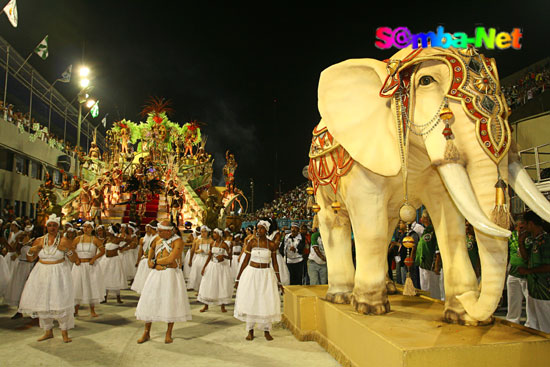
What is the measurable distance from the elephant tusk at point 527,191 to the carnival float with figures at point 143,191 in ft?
52.5

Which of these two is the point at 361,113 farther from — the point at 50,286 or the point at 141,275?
the point at 141,275

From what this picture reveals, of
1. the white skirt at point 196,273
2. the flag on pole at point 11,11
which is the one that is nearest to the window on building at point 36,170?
the flag on pole at point 11,11

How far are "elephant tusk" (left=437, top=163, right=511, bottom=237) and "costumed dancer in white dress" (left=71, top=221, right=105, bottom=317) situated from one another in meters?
6.40

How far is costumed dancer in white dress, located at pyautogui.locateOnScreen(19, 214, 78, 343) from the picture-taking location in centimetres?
593

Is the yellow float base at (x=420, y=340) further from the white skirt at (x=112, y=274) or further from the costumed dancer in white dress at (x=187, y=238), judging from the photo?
the costumed dancer in white dress at (x=187, y=238)

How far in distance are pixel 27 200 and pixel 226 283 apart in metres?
23.1

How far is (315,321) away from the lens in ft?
19.2

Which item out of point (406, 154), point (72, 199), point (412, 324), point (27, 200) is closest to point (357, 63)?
point (406, 154)

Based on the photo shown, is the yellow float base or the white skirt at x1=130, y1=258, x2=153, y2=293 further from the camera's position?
the white skirt at x1=130, y1=258, x2=153, y2=293

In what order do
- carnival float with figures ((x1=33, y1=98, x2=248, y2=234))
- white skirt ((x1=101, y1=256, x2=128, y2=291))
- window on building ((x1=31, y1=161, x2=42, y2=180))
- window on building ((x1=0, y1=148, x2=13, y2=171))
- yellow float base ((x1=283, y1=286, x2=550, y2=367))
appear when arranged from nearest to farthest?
yellow float base ((x1=283, y1=286, x2=550, y2=367))
white skirt ((x1=101, y1=256, x2=128, y2=291))
carnival float with figures ((x1=33, y1=98, x2=248, y2=234))
window on building ((x1=0, y1=148, x2=13, y2=171))
window on building ((x1=31, y1=161, x2=42, y2=180))

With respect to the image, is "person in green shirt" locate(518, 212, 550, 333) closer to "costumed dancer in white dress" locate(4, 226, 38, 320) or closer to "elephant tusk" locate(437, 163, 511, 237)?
"elephant tusk" locate(437, 163, 511, 237)

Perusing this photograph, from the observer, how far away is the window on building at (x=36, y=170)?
2812 centimetres

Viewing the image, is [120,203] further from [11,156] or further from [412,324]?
[412,324]

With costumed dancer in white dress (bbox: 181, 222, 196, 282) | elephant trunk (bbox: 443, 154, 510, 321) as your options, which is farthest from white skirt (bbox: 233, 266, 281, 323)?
costumed dancer in white dress (bbox: 181, 222, 196, 282)
